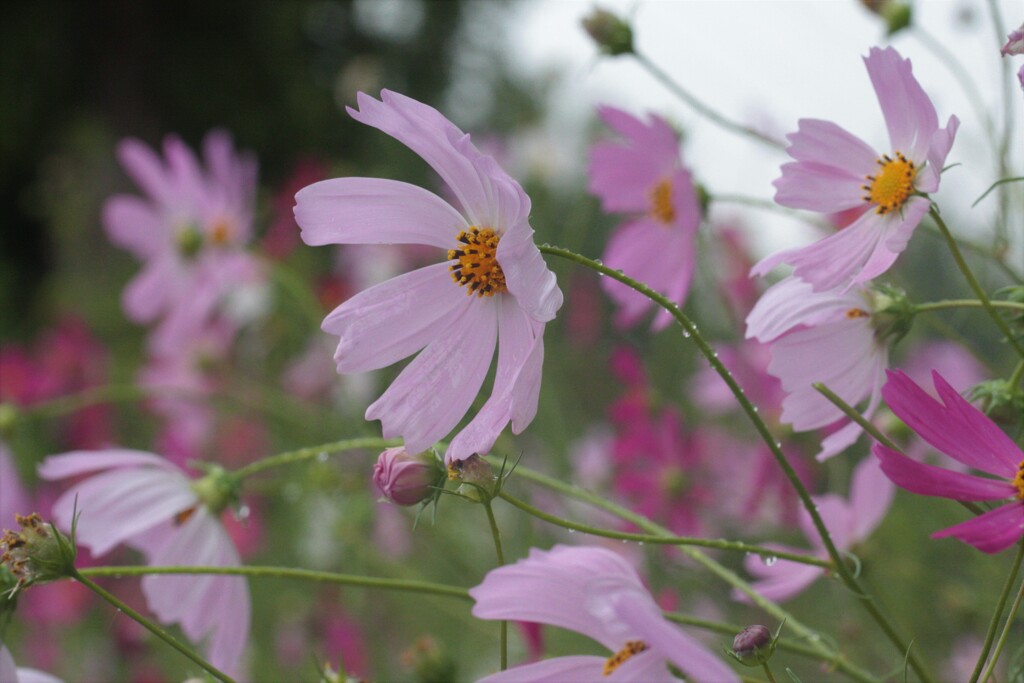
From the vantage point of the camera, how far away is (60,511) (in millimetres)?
428

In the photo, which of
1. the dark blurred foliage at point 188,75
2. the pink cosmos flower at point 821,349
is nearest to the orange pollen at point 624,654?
the pink cosmos flower at point 821,349

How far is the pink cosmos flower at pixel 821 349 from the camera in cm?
31

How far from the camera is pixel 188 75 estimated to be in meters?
4.30

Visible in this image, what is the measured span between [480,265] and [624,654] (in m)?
0.13

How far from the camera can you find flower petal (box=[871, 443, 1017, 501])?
0.77 feet

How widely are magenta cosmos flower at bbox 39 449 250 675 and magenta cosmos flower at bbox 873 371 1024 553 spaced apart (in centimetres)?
26

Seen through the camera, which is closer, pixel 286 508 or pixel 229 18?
pixel 286 508

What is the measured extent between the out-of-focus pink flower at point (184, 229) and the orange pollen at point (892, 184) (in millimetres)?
599

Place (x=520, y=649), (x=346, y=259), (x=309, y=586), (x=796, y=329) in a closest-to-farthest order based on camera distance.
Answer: (x=796, y=329) → (x=520, y=649) → (x=309, y=586) → (x=346, y=259)

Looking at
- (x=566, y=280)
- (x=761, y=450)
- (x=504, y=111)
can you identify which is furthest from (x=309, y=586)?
(x=504, y=111)

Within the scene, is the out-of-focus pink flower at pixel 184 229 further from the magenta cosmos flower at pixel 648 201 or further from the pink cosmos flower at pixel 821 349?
the pink cosmos flower at pixel 821 349

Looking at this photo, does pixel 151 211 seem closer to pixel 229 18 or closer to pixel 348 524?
pixel 348 524

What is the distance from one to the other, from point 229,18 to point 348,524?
Result: 13.4 ft

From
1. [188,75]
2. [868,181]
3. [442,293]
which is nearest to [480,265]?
[442,293]
